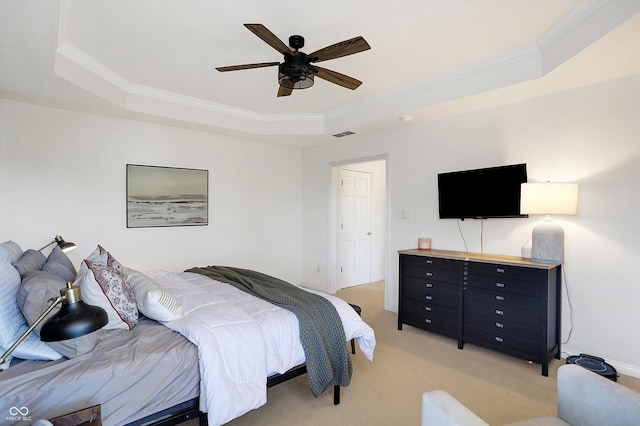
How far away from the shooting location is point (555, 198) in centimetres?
272

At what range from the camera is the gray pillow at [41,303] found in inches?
58.4

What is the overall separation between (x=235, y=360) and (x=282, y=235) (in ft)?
12.0

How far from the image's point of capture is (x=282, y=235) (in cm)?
545

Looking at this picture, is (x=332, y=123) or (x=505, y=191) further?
(x=332, y=123)

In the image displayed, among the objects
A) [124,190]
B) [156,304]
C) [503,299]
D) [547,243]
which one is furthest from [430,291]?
[124,190]

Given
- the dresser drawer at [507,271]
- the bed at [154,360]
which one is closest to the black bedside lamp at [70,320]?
the bed at [154,360]

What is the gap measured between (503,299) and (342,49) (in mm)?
2493

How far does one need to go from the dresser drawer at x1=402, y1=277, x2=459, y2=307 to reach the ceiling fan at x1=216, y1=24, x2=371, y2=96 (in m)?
2.15

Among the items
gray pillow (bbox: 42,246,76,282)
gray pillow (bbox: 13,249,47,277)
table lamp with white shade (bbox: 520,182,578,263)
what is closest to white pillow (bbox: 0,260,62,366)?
gray pillow (bbox: 13,249,47,277)

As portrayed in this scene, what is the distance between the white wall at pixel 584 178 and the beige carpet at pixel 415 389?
1.52ft

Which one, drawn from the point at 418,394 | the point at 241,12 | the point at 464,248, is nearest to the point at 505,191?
the point at 464,248

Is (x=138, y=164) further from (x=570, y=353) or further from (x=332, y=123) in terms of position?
(x=570, y=353)

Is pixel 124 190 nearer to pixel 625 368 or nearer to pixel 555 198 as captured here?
pixel 555 198

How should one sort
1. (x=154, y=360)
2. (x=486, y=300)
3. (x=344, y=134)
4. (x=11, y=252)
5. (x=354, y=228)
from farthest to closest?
(x=354, y=228)
(x=344, y=134)
(x=486, y=300)
(x=11, y=252)
(x=154, y=360)
